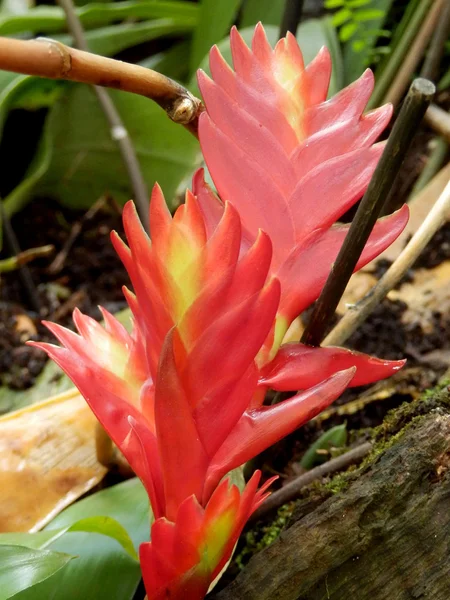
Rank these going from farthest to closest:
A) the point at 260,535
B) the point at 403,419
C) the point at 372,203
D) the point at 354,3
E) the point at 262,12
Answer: the point at 262,12, the point at 354,3, the point at 260,535, the point at 403,419, the point at 372,203

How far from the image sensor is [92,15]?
49.8 inches

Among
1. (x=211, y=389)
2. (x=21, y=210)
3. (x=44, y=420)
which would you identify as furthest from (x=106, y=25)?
(x=211, y=389)

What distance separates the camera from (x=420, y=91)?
1.11 ft

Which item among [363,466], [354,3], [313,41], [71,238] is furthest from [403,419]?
[71,238]

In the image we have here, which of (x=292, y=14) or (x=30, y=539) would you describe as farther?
(x=292, y=14)

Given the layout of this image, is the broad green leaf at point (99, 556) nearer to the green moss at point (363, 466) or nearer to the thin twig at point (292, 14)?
the green moss at point (363, 466)

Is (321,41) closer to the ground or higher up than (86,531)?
higher up

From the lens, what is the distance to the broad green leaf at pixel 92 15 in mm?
1121

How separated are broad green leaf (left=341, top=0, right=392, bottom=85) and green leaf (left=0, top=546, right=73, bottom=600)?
39.4 inches

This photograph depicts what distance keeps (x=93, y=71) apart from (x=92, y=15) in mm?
960

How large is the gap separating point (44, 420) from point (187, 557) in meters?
0.38

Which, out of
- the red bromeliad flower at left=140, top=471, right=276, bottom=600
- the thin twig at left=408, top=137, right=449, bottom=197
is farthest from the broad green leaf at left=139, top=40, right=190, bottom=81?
the red bromeliad flower at left=140, top=471, right=276, bottom=600

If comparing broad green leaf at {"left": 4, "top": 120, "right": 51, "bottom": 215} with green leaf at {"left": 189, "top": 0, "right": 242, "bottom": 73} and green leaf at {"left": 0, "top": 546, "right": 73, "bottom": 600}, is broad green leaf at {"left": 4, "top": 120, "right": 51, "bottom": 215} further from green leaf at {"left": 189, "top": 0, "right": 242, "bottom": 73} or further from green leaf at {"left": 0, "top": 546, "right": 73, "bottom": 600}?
green leaf at {"left": 0, "top": 546, "right": 73, "bottom": 600}

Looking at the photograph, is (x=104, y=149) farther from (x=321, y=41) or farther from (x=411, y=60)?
(x=411, y=60)
